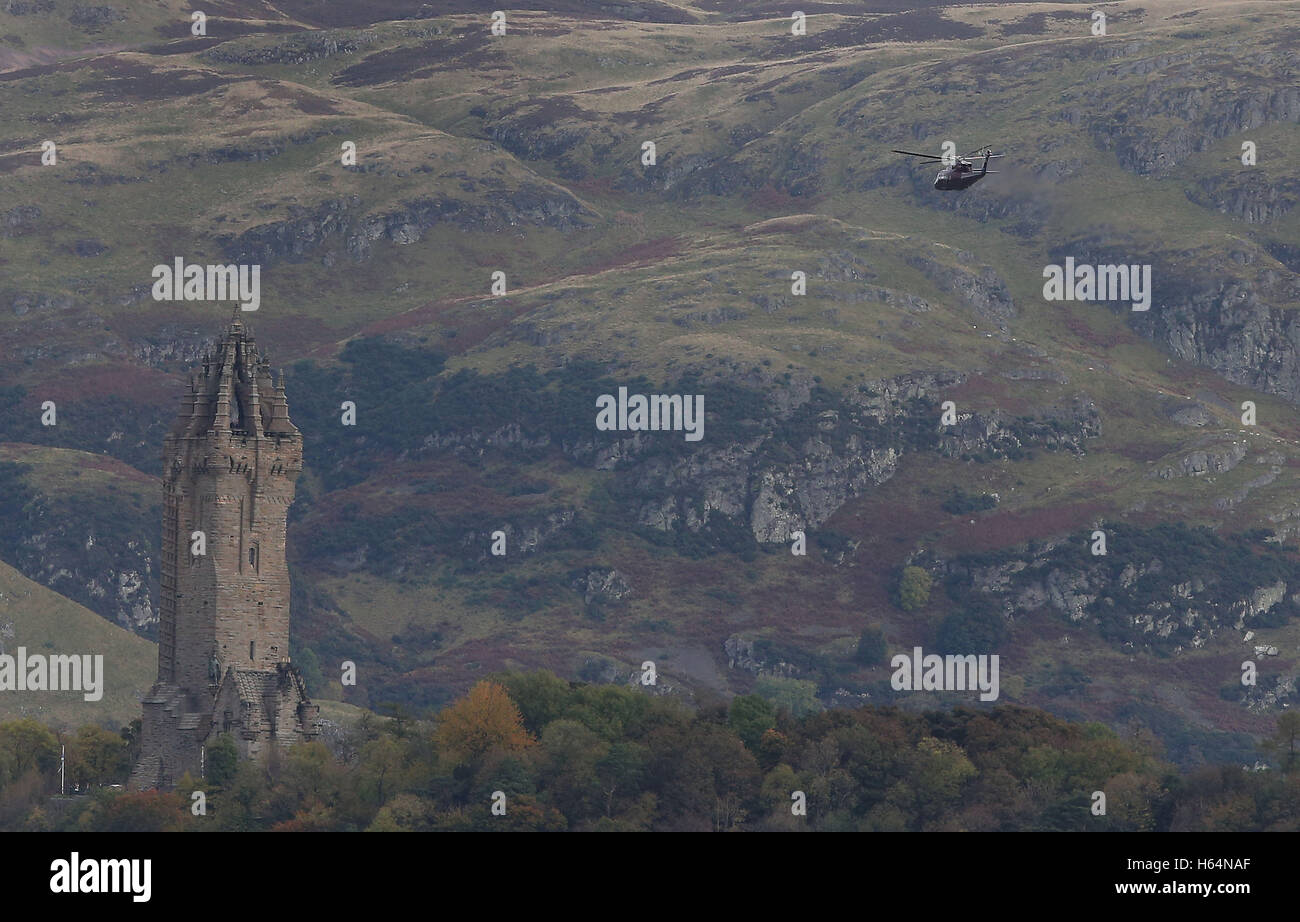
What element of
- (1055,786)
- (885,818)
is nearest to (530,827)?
(885,818)

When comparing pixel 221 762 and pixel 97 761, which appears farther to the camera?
pixel 97 761

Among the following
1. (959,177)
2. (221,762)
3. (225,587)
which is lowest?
(221,762)

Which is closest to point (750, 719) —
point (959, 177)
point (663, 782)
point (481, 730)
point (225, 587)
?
point (663, 782)

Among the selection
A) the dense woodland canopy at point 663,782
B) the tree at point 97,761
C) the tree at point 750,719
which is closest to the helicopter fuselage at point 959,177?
the dense woodland canopy at point 663,782

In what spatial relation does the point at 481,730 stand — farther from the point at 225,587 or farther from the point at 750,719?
the point at 750,719

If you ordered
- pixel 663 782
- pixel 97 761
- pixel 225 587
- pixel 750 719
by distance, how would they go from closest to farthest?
pixel 663 782 → pixel 225 587 → pixel 97 761 → pixel 750 719
